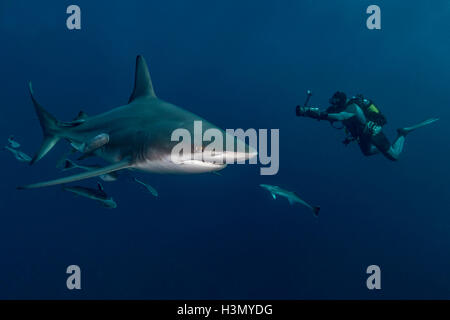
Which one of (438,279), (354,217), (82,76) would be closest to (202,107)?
(82,76)

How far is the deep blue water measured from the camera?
64.9 feet

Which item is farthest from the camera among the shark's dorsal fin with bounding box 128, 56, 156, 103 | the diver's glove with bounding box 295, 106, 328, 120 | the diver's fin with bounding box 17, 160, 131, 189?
the diver's glove with bounding box 295, 106, 328, 120

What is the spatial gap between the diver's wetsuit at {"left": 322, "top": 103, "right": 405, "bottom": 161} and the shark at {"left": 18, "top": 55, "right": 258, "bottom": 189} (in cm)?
561

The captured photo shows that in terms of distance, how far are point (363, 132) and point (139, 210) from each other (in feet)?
61.6

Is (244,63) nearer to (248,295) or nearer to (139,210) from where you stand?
(139,210)

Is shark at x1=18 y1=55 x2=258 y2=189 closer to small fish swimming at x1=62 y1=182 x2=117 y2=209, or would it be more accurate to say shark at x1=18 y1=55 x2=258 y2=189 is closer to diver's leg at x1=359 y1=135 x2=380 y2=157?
small fish swimming at x1=62 y1=182 x2=117 y2=209

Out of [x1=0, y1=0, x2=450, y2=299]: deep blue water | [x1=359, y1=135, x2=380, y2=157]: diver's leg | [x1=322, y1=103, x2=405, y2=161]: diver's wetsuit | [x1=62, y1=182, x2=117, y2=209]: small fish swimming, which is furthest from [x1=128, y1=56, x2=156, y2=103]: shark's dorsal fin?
[x1=0, y1=0, x2=450, y2=299]: deep blue water

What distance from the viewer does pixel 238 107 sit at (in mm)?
38844

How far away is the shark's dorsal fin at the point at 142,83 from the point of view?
5.11 meters

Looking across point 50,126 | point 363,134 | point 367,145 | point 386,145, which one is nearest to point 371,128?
point 363,134

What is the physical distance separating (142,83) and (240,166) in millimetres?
23345

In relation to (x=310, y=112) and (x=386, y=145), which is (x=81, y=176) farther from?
(x=386, y=145)

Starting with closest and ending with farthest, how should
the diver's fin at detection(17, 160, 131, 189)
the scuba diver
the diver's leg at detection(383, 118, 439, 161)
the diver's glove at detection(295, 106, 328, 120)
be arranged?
the diver's fin at detection(17, 160, 131, 189) → the diver's glove at detection(295, 106, 328, 120) → the scuba diver → the diver's leg at detection(383, 118, 439, 161)

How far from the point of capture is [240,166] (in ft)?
92.8
